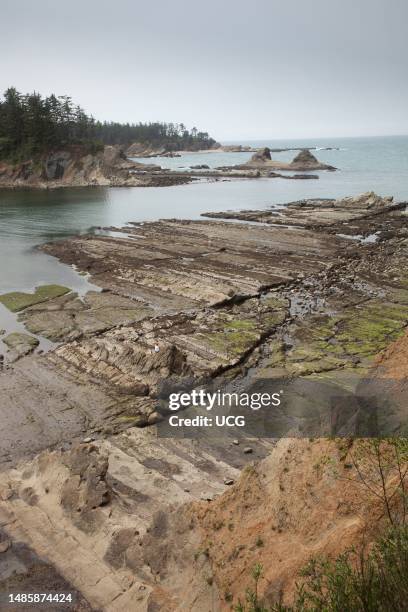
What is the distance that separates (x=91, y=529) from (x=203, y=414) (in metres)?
7.51

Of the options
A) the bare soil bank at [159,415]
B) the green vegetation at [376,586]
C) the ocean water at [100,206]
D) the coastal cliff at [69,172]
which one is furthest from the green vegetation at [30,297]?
the coastal cliff at [69,172]

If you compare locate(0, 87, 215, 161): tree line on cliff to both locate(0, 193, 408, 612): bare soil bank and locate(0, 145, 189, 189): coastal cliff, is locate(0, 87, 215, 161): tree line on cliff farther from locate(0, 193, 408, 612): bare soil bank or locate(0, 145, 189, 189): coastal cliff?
locate(0, 193, 408, 612): bare soil bank

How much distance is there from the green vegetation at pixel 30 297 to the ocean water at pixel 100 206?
85 centimetres

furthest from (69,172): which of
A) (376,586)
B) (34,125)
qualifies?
(376,586)

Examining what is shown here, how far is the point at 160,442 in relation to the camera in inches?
680

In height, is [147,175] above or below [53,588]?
above

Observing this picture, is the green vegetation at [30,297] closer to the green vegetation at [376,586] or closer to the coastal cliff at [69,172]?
the green vegetation at [376,586]

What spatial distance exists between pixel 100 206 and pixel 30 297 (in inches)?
1952

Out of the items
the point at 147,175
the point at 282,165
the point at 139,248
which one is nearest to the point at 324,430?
the point at 139,248

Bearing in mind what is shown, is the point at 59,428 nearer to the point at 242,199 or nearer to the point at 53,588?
the point at 53,588

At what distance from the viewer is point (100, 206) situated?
264 ft

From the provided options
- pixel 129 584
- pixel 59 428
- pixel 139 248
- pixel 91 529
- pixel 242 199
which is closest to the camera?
pixel 129 584

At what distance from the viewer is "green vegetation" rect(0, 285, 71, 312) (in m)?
32.6

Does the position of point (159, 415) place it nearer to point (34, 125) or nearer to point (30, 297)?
point (30, 297)
